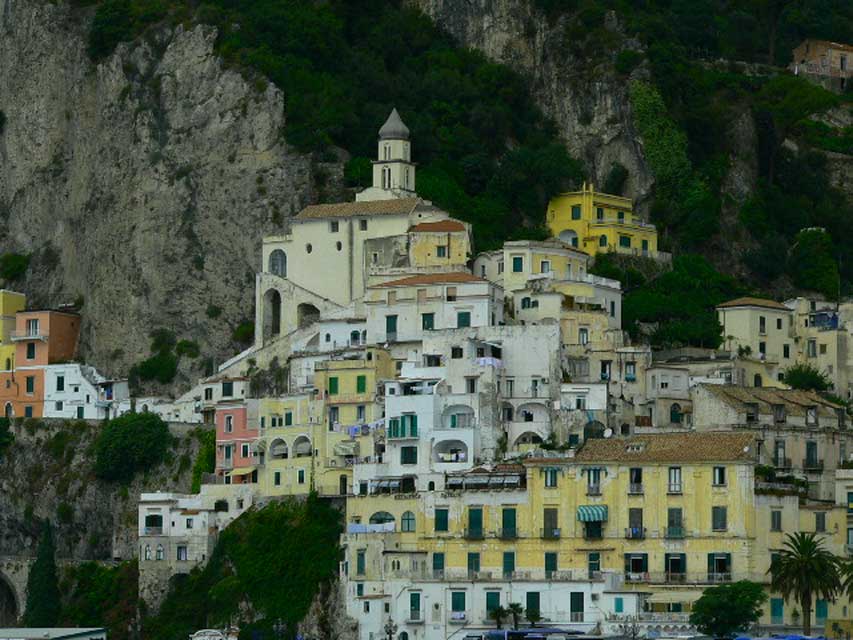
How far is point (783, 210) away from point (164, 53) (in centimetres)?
3269

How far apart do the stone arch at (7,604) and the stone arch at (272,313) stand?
16651 millimetres

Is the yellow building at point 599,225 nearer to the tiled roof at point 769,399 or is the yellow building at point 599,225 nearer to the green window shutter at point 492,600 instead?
the tiled roof at point 769,399

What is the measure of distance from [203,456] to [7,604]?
1216 centimetres

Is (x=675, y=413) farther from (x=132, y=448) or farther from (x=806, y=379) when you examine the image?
(x=132, y=448)

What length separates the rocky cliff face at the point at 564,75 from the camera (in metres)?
147

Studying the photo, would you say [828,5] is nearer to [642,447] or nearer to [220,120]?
[220,120]

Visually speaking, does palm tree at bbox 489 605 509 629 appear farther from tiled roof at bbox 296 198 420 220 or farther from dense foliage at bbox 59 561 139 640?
tiled roof at bbox 296 198 420 220

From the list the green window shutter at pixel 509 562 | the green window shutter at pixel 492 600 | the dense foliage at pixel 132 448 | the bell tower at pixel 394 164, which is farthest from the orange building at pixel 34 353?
the green window shutter at pixel 492 600

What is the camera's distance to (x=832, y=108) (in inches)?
6324

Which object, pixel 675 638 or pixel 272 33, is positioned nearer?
pixel 675 638

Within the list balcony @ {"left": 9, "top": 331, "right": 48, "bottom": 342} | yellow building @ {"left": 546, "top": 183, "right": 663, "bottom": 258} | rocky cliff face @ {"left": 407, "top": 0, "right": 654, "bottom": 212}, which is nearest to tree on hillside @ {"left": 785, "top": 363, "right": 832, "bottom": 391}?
yellow building @ {"left": 546, "top": 183, "right": 663, "bottom": 258}

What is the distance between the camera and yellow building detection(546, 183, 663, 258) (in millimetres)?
141500

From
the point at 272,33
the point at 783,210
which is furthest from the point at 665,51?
the point at 272,33

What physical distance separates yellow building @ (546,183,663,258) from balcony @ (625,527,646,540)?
29.0 meters
